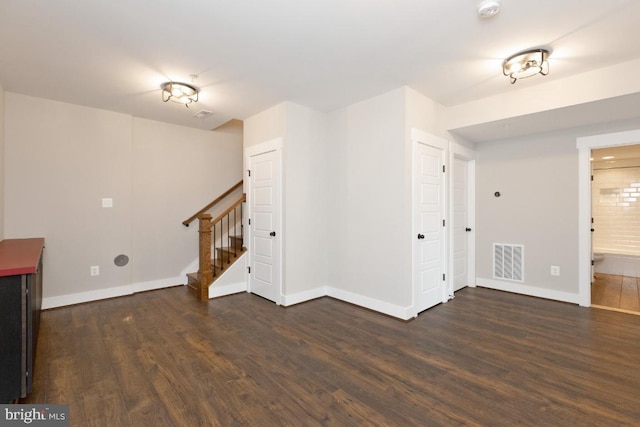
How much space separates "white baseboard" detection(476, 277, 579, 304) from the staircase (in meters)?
3.82

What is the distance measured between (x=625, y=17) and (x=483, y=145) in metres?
2.62

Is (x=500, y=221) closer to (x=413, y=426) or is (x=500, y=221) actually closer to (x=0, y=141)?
(x=413, y=426)

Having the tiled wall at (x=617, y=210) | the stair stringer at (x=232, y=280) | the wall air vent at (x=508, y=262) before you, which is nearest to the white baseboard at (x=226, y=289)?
the stair stringer at (x=232, y=280)

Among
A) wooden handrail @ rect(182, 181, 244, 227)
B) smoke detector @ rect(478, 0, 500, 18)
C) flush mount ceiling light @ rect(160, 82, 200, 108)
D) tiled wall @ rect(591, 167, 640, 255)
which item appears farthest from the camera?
tiled wall @ rect(591, 167, 640, 255)

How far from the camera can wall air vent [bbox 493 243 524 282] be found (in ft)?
14.4

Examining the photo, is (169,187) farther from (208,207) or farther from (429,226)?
(429,226)

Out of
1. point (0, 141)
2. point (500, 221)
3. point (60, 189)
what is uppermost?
point (0, 141)

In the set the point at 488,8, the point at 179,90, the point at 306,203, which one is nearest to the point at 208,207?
the point at 306,203

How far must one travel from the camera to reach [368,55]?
274cm

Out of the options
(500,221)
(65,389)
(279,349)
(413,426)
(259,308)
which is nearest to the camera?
(413,426)

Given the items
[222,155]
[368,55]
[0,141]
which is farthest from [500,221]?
[0,141]

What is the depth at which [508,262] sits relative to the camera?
4.51m

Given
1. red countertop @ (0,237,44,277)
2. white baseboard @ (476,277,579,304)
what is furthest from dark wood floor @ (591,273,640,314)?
red countertop @ (0,237,44,277)

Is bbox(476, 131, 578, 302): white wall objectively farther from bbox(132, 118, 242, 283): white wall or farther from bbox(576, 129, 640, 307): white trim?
bbox(132, 118, 242, 283): white wall
